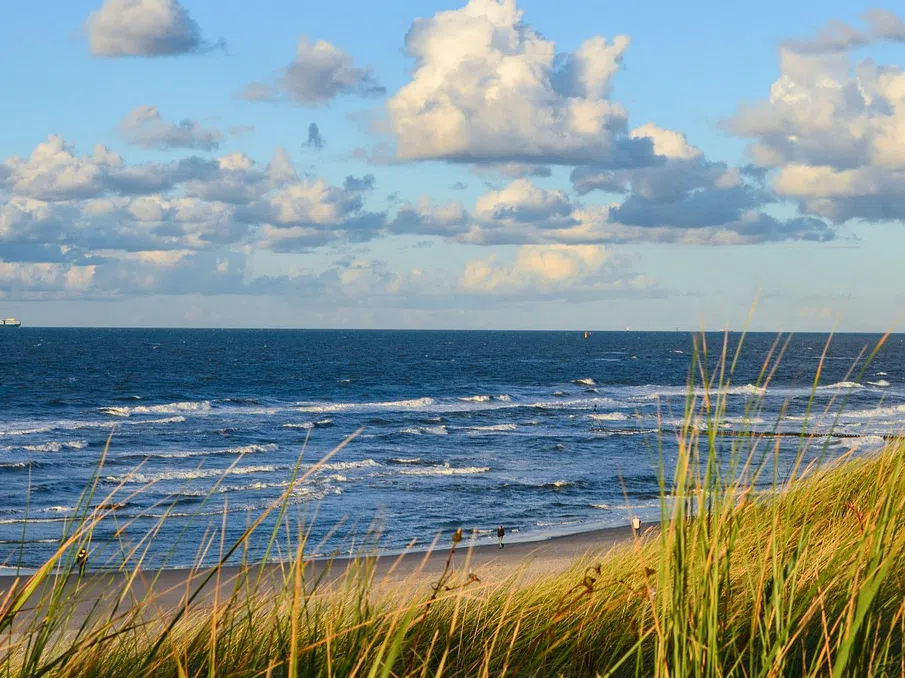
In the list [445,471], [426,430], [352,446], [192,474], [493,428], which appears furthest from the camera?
[493,428]

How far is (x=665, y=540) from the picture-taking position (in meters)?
2.56

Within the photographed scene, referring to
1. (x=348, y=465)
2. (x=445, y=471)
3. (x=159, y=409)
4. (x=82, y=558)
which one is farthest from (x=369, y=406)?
(x=82, y=558)

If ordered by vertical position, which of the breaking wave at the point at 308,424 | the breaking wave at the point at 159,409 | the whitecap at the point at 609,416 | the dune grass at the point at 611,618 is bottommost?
the breaking wave at the point at 159,409

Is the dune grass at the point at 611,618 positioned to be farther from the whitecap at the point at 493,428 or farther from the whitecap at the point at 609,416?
the whitecap at the point at 609,416

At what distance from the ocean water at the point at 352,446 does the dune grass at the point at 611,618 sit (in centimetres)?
23

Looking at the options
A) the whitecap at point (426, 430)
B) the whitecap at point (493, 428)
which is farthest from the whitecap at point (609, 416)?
the whitecap at point (426, 430)

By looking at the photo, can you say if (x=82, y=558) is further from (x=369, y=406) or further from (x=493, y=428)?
(x=369, y=406)

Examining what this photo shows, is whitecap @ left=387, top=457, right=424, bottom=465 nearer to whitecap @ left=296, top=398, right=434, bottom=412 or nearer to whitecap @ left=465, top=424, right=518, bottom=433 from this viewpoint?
whitecap @ left=465, top=424, right=518, bottom=433

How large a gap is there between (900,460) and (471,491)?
19852 mm

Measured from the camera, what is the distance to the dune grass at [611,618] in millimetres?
2404

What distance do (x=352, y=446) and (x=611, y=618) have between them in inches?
1093

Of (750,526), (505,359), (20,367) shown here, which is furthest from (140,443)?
(505,359)

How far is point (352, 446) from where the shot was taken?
1233 inches

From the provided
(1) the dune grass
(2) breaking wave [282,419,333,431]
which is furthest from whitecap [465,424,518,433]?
(1) the dune grass
